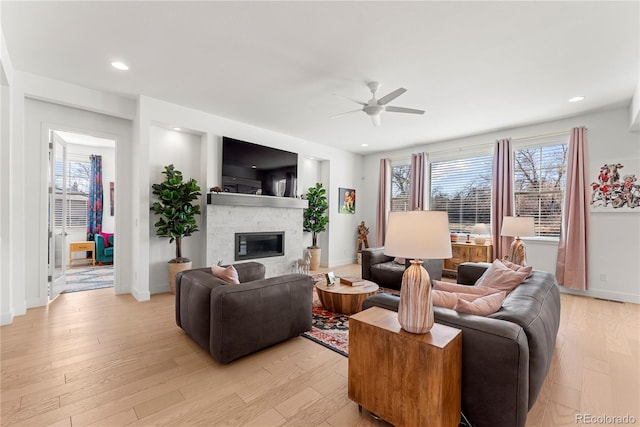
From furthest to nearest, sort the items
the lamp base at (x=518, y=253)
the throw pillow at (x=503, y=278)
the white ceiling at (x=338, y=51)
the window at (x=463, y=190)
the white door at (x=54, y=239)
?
the window at (x=463, y=190)
the white door at (x=54, y=239)
the lamp base at (x=518, y=253)
the throw pillow at (x=503, y=278)
the white ceiling at (x=338, y=51)

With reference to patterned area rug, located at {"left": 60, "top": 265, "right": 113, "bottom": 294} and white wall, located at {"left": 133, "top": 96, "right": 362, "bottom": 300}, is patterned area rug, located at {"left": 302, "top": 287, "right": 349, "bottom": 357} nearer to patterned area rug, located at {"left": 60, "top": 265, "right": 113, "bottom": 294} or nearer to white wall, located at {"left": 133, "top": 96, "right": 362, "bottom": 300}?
white wall, located at {"left": 133, "top": 96, "right": 362, "bottom": 300}

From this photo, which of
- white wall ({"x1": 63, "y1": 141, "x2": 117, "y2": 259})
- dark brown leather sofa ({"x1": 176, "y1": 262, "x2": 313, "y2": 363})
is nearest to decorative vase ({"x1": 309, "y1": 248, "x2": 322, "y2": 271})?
dark brown leather sofa ({"x1": 176, "y1": 262, "x2": 313, "y2": 363})

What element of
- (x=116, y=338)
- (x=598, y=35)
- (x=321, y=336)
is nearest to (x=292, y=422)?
(x=321, y=336)

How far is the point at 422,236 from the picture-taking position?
1.58 meters

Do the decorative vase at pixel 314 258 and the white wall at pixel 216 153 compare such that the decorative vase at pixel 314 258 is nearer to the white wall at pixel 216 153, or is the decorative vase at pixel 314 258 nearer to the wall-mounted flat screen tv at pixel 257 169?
the white wall at pixel 216 153

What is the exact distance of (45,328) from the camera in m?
2.99

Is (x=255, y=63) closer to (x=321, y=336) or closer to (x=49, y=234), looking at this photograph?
(x=321, y=336)

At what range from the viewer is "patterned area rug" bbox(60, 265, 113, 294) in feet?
15.1

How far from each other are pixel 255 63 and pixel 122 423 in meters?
3.15

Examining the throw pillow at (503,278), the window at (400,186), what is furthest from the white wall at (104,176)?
the throw pillow at (503,278)

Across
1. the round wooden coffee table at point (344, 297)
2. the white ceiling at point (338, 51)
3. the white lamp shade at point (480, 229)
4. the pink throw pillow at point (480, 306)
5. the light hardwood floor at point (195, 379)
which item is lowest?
the light hardwood floor at point (195, 379)

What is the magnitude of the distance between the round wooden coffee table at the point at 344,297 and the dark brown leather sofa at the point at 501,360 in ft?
5.33

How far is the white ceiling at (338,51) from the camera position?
2.24 meters

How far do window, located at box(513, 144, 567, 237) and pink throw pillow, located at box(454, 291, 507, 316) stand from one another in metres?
3.99
